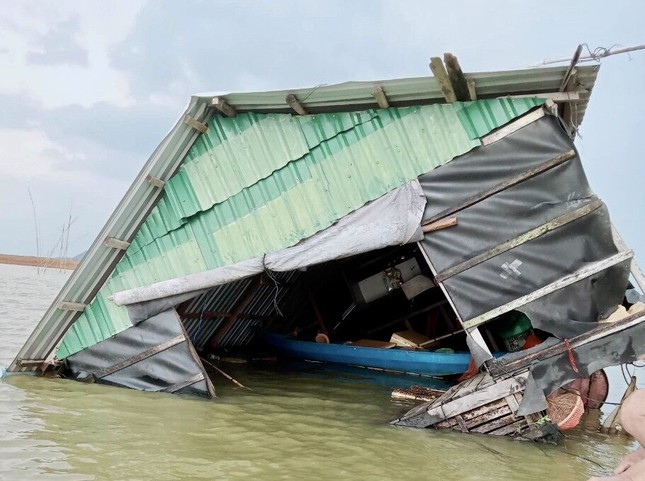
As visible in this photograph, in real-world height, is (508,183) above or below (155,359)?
above

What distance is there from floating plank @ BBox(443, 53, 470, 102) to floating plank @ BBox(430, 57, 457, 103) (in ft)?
0.14

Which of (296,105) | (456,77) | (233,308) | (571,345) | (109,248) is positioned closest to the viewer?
(456,77)

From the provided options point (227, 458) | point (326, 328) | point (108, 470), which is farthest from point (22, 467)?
point (326, 328)

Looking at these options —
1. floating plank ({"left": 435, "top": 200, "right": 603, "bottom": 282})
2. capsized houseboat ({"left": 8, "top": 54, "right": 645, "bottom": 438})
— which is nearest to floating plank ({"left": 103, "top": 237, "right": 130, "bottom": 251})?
capsized houseboat ({"left": 8, "top": 54, "right": 645, "bottom": 438})

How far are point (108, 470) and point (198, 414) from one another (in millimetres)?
2269

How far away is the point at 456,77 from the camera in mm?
6023

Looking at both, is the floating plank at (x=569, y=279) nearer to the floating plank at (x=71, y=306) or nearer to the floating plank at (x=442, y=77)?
the floating plank at (x=442, y=77)

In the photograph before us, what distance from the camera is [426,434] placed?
21.3 feet

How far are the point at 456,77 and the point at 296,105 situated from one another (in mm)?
2229

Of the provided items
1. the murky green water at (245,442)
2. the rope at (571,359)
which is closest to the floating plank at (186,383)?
the murky green water at (245,442)

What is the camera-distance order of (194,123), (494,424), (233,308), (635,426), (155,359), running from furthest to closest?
(233,308), (155,359), (194,123), (494,424), (635,426)

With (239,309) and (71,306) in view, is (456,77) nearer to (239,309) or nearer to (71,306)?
(71,306)

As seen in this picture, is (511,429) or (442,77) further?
(511,429)

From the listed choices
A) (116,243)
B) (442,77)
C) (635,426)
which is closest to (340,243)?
(442,77)
